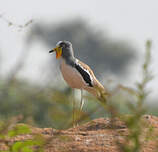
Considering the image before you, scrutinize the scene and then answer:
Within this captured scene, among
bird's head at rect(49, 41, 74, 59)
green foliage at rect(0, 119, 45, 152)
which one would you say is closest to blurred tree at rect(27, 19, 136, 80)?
bird's head at rect(49, 41, 74, 59)

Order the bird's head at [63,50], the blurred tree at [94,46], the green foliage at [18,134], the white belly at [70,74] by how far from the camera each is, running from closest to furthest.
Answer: the green foliage at [18,134] < the white belly at [70,74] < the bird's head at [63,50] < the blurred tree at [94,46]

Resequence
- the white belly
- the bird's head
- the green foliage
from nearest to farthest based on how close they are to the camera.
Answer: the green foliage → the white belly → the bird's head

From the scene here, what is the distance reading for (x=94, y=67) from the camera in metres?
48.6

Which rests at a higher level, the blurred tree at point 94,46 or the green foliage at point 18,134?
the blurred tree at point 94,46

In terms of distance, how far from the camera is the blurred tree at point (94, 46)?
50.4 meters

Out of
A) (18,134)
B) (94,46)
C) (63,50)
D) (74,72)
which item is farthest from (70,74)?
(94,46)

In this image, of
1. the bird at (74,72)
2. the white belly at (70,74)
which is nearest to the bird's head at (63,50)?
the bird at (74,72)

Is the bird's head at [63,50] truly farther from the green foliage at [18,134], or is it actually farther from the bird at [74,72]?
the green foliage at [18,134]

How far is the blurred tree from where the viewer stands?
50.4 metres

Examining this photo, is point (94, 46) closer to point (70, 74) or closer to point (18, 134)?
point (70, 74)

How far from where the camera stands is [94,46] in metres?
52.2

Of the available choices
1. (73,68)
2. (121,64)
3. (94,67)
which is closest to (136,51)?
(121,64)

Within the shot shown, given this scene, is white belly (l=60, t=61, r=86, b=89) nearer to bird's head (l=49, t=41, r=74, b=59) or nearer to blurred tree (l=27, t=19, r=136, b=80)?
bird's head (l=49, t=41, r=74, b=59)

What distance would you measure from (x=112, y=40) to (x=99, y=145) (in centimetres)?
5022
